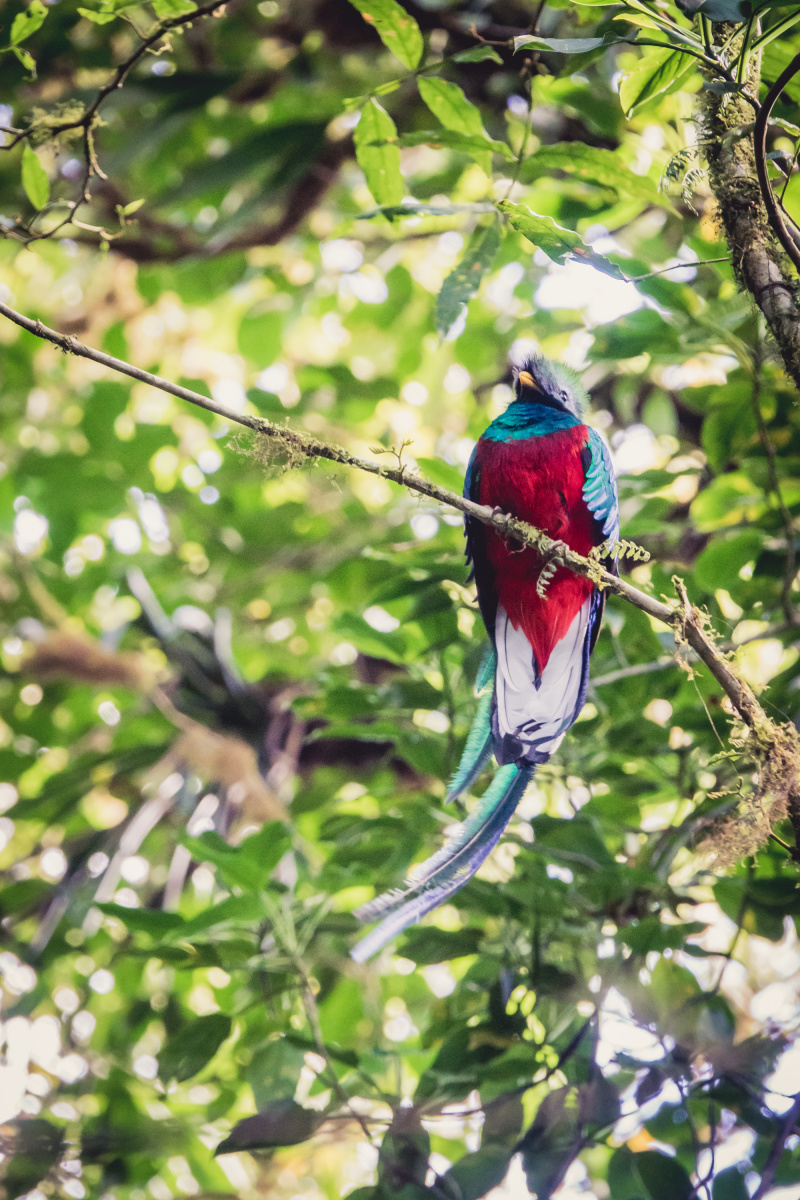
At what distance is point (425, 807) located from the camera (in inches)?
78.2

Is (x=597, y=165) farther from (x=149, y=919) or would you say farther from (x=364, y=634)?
(x=149, y=919)

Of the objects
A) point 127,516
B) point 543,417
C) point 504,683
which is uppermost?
point 543,417

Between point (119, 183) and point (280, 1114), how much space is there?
3554mm

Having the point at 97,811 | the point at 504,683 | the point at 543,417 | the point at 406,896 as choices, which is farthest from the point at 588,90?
the point at 97,811

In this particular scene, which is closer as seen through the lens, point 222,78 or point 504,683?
point 504,683

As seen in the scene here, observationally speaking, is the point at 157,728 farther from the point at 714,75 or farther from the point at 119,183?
the point at 714,75

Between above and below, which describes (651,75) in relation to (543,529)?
above

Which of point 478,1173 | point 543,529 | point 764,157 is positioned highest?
point 764,157

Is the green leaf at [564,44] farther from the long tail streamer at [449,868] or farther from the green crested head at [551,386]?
the long tail streamer at [449,868]

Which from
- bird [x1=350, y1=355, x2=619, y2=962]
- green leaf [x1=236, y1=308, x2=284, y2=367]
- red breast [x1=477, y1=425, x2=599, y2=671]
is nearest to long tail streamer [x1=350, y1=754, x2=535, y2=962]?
bird [x1=350, y1=355, x2=619, y2=962]

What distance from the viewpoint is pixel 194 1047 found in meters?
2.00

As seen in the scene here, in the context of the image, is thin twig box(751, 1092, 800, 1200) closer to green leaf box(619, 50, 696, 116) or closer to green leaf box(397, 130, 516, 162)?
green leaf box(619, 50, 696, 116)

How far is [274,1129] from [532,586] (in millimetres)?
1163

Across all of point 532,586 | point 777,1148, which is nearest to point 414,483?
point 532,586
